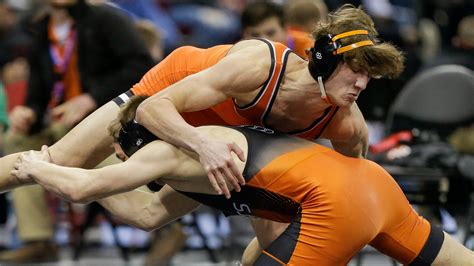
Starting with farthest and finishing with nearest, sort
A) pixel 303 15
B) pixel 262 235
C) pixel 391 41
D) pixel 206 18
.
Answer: pixel 206 18 < pixel 391 41 < pixel 303 15 < pixel 262 235

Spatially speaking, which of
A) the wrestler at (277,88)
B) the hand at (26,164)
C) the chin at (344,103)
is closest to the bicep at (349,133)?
the wrestler at (277,88)

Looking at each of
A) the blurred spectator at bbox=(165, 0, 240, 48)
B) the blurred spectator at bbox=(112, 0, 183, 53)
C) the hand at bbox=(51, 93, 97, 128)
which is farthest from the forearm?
the blurred spectator at bbox=(112, 0, 183, 53)

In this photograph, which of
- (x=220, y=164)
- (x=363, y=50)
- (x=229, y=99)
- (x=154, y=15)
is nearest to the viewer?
(x=220, y=164)

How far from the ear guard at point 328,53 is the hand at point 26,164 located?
119 cm

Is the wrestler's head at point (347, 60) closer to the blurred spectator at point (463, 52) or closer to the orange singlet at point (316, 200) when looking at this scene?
the orange singlet at point (316, 200)

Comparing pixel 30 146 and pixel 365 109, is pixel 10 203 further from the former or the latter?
pixel 365 109

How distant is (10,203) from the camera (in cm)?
879

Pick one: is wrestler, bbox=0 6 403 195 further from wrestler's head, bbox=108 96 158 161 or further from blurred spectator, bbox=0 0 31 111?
blurred spectator, bbox=0 0 31 111

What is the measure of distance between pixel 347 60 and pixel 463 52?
4.57 meters

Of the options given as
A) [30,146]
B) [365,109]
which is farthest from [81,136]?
[365,109]

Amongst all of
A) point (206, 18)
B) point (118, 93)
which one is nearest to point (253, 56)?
point (118, 93)

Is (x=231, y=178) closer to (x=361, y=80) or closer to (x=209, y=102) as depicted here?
(x=209, y=102)

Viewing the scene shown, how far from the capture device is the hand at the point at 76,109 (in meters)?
7.32

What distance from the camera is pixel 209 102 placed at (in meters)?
5.12
